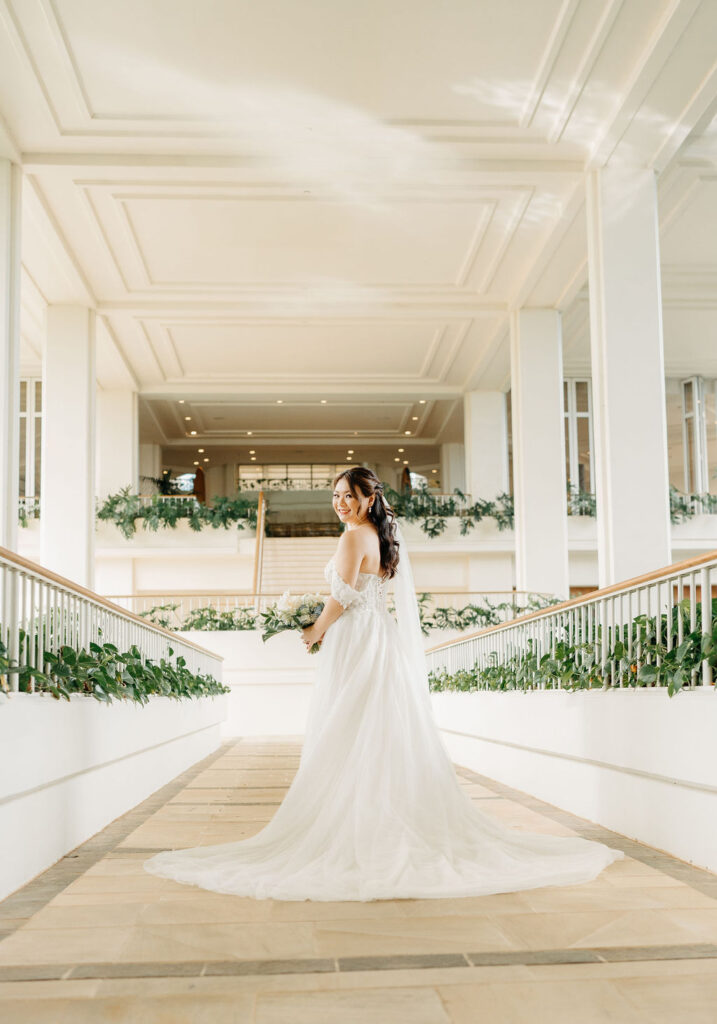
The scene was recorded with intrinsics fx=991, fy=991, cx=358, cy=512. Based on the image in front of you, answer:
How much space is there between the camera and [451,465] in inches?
1069

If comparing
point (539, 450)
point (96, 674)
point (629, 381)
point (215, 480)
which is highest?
point (215, 480)

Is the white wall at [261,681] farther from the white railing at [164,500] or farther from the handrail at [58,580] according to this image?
the handrail at [58,580]

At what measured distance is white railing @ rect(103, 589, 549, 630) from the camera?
16.4 meters

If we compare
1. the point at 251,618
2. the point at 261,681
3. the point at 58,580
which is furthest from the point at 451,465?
the point at 58,580

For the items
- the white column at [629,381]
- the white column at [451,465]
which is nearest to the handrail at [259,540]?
the white column at [451,465]

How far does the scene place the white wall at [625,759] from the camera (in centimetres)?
423

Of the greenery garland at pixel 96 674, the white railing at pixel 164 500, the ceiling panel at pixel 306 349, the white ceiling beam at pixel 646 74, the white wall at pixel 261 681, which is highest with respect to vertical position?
the ceiling panel at pixel 306 349

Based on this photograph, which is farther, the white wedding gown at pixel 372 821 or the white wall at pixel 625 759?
the white wall at pixel 625 759

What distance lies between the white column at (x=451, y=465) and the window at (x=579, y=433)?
237 inches

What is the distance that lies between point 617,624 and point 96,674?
293 cm

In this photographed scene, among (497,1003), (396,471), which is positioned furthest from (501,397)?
(497,1003)

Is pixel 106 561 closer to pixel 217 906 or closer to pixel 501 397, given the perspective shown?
pixel 501 397

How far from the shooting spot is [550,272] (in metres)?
14.0

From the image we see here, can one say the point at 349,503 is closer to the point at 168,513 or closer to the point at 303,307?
the point at 303,307
